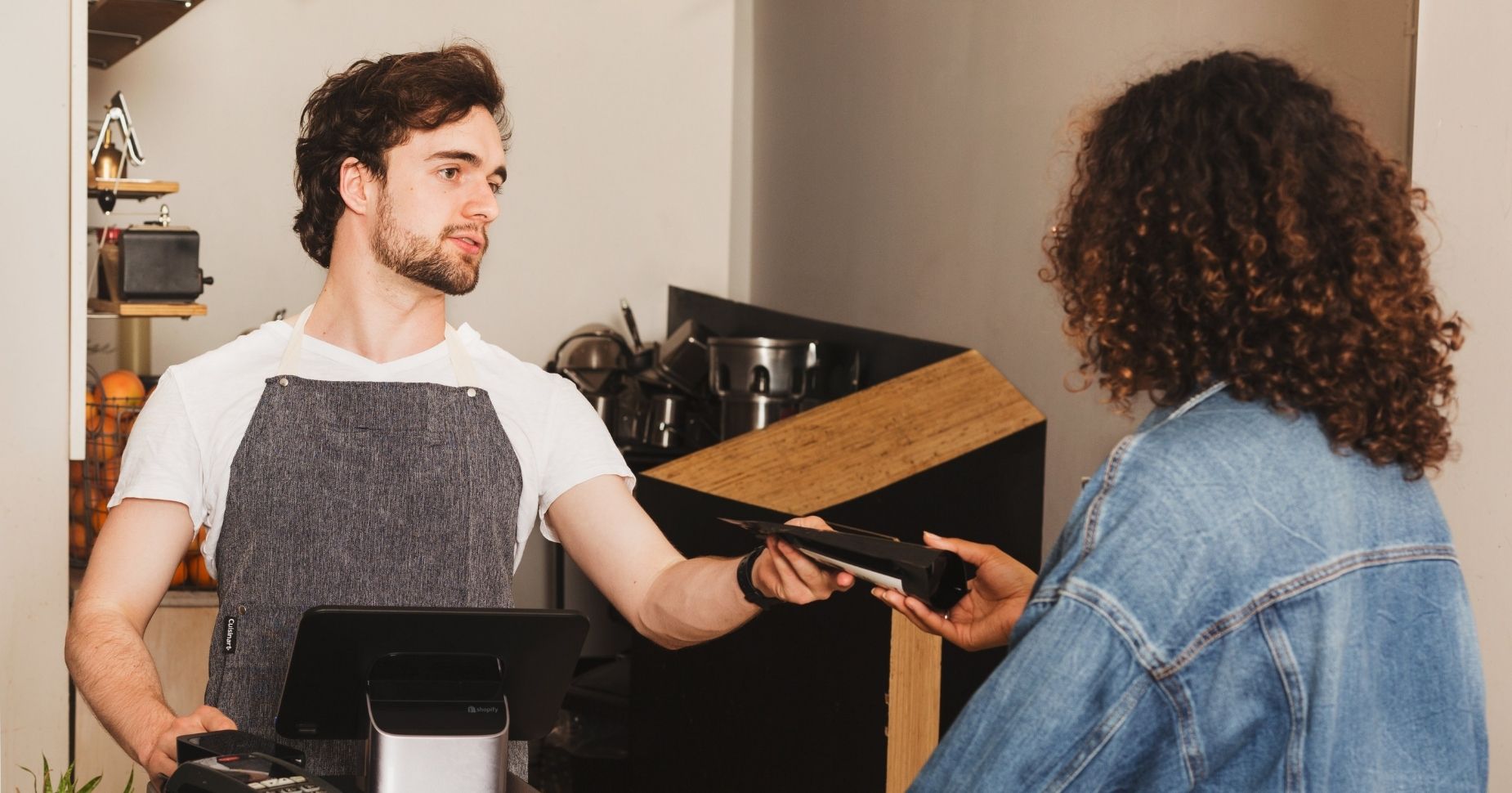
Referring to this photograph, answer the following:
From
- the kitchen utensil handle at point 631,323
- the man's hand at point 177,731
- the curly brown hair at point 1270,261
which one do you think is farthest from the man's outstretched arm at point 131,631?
the kitchen utensil handle at point 631,323

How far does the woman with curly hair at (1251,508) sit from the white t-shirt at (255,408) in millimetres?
1000

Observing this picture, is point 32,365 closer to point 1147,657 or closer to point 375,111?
point 375,111

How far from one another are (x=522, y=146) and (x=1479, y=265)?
3.97 meters

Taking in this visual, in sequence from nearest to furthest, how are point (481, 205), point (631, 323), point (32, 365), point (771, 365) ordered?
point (481, 205), point (32, 365), point (771, 365), point (631, 323)

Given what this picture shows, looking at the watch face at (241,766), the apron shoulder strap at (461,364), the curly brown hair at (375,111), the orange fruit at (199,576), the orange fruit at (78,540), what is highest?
the curly brown hair at (375,111)

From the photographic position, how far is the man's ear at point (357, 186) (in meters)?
1.96

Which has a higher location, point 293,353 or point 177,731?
point 293,353

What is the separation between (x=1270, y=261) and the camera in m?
1.05

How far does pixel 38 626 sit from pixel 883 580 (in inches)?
82.5

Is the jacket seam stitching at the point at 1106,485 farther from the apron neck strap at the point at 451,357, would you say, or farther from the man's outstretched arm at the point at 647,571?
Result: the apron neck strap at the point at 451,357

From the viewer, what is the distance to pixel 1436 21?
63.2 inches

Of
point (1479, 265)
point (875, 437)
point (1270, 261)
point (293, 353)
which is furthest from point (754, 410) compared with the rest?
point (1270, 261)

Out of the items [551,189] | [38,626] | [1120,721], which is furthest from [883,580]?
[551,189]

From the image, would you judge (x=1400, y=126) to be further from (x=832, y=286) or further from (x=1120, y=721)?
(x=832, y=286)
